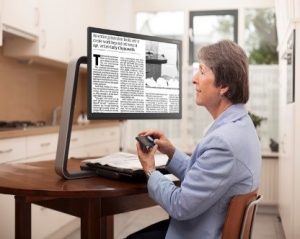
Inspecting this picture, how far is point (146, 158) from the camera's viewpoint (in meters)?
1.31

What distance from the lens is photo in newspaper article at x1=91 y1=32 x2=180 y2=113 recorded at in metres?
1.41

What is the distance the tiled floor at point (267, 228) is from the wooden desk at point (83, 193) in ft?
6.59

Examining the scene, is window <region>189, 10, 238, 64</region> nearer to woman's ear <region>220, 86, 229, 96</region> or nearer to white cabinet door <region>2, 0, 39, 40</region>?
white cabinet door <region>2, 0, 39, 40</region>

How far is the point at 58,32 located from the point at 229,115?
8.55 ft

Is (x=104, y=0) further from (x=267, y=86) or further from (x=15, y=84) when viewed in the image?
(x=267, y=86)

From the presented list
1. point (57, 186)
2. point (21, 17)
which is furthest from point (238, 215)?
point (21, 17)

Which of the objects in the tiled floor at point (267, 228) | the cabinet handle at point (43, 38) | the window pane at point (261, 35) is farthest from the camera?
the window pane at point (261, 35)

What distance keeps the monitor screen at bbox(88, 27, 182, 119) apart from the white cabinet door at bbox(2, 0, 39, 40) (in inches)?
58.1

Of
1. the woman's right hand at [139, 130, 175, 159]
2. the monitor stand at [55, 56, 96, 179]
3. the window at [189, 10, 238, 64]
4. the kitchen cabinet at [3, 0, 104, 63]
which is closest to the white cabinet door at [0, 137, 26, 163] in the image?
the kitchen cabinet at [3, 0, 104, 63]

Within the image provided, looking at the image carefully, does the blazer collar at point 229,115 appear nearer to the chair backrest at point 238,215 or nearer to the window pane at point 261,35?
the chair backrest at point 238,215

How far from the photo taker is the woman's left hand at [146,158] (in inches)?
51.4

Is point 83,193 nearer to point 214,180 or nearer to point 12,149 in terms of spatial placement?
point 214,180

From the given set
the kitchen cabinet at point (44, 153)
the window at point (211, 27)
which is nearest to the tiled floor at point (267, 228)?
the kitchen cabinet at point (44, 153)

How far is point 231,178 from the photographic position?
1.15m
